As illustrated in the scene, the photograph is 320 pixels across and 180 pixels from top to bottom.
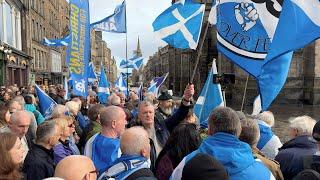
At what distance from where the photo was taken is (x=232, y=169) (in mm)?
3400

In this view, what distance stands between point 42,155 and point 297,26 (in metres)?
3.15

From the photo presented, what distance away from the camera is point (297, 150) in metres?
4.50

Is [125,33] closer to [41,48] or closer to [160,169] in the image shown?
[160,169]

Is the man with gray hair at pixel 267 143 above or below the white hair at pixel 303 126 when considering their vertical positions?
below

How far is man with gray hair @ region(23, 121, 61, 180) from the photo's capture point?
4.25 metres

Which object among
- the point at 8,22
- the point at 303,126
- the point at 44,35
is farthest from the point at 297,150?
the point at 44,35

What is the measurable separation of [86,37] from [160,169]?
567cm

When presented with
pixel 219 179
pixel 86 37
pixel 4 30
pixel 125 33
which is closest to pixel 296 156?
pixel 219 179

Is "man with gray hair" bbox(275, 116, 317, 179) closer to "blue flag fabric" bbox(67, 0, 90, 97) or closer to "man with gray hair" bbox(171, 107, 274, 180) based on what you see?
"man with gray hair" bbox(171, 107, 274, 180)

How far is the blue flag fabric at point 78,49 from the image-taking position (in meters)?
9.14

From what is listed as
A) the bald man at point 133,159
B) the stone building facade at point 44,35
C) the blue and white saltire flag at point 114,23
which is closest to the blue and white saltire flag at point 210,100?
the bald man at point 133,159

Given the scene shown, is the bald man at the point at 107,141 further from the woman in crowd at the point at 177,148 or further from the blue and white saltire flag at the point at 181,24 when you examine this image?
the blue and white saltire flag at the point at 181,24

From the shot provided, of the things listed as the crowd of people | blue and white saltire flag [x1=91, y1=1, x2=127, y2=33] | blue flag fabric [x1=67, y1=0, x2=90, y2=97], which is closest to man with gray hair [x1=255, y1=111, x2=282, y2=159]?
the crowd of people

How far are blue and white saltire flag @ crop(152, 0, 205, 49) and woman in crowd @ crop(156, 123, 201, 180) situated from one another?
18.8ft
